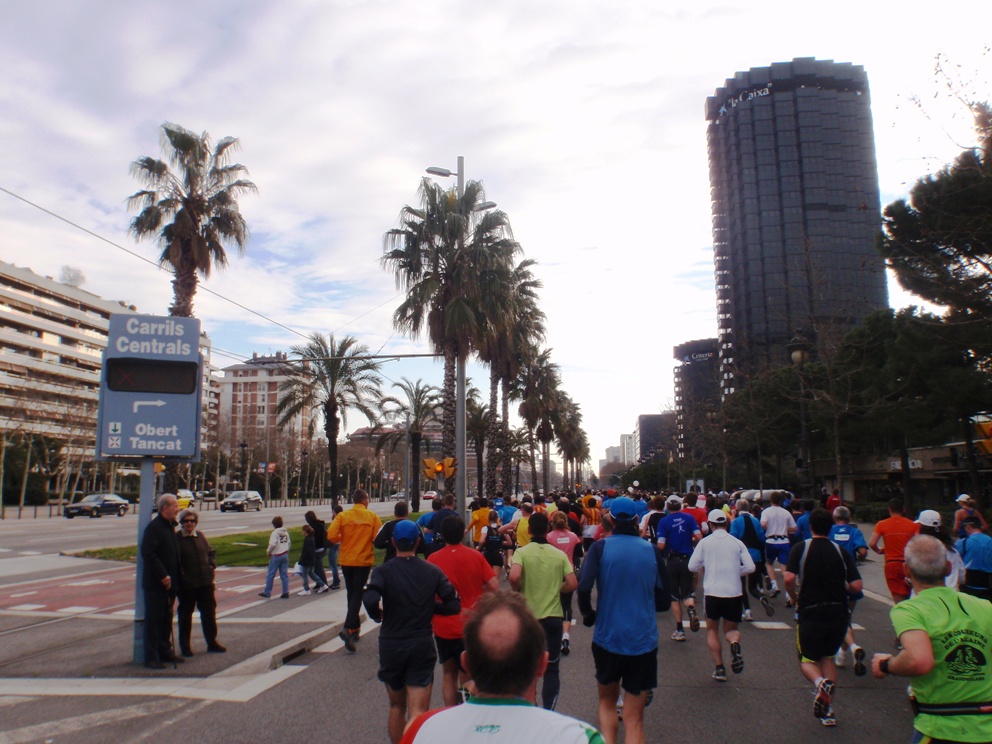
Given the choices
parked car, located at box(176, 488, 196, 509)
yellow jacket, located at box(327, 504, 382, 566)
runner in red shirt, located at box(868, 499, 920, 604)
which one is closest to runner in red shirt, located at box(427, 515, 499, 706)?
yellow jacket, located at box(327, 504, 382, 566)

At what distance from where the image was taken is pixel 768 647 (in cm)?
922

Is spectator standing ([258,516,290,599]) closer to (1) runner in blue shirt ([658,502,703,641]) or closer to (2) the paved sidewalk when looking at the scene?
(2) the paved sidewalk

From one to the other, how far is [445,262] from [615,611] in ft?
64.3

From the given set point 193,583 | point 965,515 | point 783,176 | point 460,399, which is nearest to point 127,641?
point 193,583

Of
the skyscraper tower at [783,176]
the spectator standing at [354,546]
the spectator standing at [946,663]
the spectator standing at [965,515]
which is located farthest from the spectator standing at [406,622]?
the skyscraper tower at [783,176]

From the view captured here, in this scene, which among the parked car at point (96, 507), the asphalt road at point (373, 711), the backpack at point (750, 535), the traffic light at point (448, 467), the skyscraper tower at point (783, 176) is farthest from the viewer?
the skyscraper tower at point (783, 176)

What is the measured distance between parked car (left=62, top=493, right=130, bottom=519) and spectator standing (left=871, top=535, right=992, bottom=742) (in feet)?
165

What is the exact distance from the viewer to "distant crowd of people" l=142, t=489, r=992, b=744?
2273 mm

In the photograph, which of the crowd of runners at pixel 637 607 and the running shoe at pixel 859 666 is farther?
Answer: the running shoe at pixel 859 666

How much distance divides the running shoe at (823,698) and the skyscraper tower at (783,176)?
103 m

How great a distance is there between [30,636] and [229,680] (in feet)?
14.6

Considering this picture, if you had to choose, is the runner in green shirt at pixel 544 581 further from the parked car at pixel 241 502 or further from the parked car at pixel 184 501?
the parked car at pixel 241 502

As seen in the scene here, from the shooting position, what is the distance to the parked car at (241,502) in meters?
55.0

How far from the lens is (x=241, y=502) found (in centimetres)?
5547
